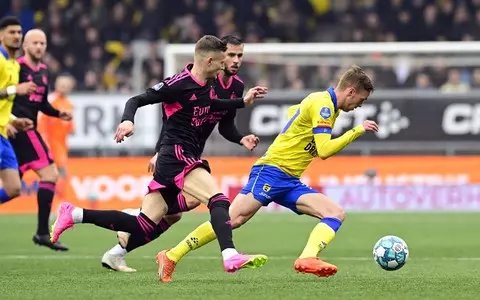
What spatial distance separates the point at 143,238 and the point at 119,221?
1.30 feet

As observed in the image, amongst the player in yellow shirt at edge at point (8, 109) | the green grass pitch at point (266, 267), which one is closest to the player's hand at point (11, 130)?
the player in yellow shirt at edge at point (8, 109)

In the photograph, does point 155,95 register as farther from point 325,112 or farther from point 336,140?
point 336,140

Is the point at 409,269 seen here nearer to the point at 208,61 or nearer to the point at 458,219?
the point at 208,61

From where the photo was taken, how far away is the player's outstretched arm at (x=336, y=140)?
918cm

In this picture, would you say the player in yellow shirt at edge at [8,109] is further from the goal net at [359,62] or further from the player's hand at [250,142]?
the goal net at [359,62]

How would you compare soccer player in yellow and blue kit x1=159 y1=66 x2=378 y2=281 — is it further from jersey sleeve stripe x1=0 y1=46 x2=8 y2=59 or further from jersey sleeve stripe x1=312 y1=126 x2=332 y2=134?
jersey sleeve stripe x1=0 y1=46 x2=8 y2=59

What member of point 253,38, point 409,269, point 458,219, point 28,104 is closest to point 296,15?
point 253,38

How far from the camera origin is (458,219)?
17938 mm

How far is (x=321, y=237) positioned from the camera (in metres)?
9.43

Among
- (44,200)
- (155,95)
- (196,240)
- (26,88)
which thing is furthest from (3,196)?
(155,95)

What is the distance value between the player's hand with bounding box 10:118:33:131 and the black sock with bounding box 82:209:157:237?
265 centimetres

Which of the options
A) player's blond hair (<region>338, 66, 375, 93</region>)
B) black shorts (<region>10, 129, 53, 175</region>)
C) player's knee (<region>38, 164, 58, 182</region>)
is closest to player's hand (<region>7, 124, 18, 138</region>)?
black shorts (<region>10, 129, 53, 175</region>)

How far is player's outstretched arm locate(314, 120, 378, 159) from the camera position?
9180mm

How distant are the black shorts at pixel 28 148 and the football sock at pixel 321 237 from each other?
4.61 metres
